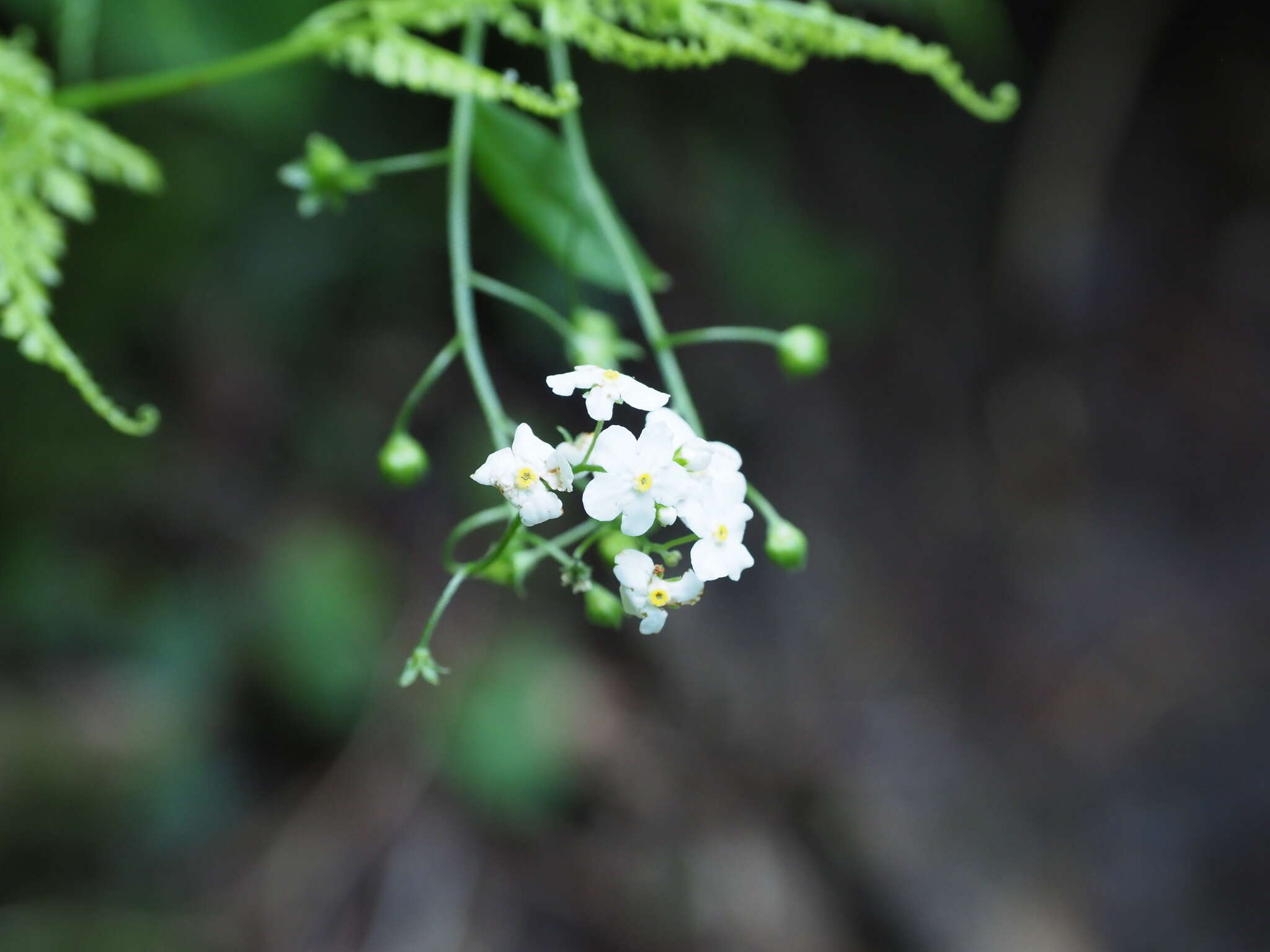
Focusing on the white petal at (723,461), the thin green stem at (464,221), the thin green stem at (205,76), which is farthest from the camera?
the thin green stem at (205,76)

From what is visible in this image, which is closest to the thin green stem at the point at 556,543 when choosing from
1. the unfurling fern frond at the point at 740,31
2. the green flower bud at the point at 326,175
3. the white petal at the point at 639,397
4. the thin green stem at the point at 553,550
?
the thin green stem at the point at 553,550

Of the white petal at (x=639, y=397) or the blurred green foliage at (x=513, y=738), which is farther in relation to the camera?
the blurred green foliage at (x=513, y=738)

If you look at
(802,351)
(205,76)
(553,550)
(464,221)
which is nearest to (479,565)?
(553,550)

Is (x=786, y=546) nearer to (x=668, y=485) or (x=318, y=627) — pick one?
(x=668, y=485)

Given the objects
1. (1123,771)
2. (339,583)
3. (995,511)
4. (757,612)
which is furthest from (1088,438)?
(339,583)

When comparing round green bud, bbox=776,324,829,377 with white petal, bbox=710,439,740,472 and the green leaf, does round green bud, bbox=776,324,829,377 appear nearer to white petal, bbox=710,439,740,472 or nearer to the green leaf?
the green leaf

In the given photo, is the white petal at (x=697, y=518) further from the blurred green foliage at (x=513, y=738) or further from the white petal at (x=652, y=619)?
A: the blurred green foliage at (x=513, y=738)

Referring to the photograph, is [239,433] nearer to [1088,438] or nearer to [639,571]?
[639,571]

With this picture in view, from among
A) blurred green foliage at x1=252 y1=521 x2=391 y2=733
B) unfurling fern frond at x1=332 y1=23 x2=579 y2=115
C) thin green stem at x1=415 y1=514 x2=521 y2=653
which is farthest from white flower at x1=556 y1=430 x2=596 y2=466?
blurred green foliage at x1=252 y1=521 x2=391 y2=733
